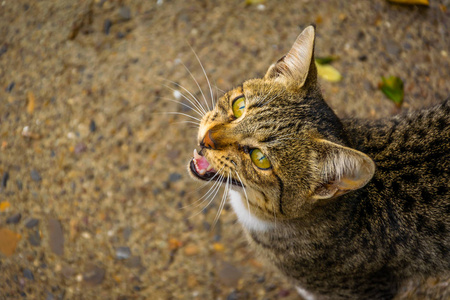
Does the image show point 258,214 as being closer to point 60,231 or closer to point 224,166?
point 224,166

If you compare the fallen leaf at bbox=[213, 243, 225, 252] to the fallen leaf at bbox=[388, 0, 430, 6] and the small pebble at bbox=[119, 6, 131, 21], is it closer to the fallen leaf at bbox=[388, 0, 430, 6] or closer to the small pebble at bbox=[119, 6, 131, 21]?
the small pebble at bbox=[119, 6, 131, 21]

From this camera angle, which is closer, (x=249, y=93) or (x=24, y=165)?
(x=249, y=93)

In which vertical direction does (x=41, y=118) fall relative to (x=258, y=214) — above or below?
above

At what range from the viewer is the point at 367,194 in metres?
2.10

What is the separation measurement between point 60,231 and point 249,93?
5.71ft

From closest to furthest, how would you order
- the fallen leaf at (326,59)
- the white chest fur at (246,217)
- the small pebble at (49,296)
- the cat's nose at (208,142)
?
the cat's nose at (208,142), the white chest fur at (246,217), the small pebble at (49,296), the fallen leaf at (326,59)

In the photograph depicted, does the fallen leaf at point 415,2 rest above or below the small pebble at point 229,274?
above

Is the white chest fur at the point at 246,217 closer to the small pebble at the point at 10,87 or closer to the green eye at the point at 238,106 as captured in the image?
the green eye at the point at 238,106

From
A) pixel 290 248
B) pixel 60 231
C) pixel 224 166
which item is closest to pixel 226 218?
pixel 290 248

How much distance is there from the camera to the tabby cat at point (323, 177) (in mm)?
1899

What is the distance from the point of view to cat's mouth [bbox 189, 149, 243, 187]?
2060 mm

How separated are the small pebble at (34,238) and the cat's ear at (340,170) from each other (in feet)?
6.63

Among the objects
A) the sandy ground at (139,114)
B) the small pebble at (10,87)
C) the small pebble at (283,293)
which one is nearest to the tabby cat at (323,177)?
the small pebble at (283,293)

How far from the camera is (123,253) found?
2775mm
